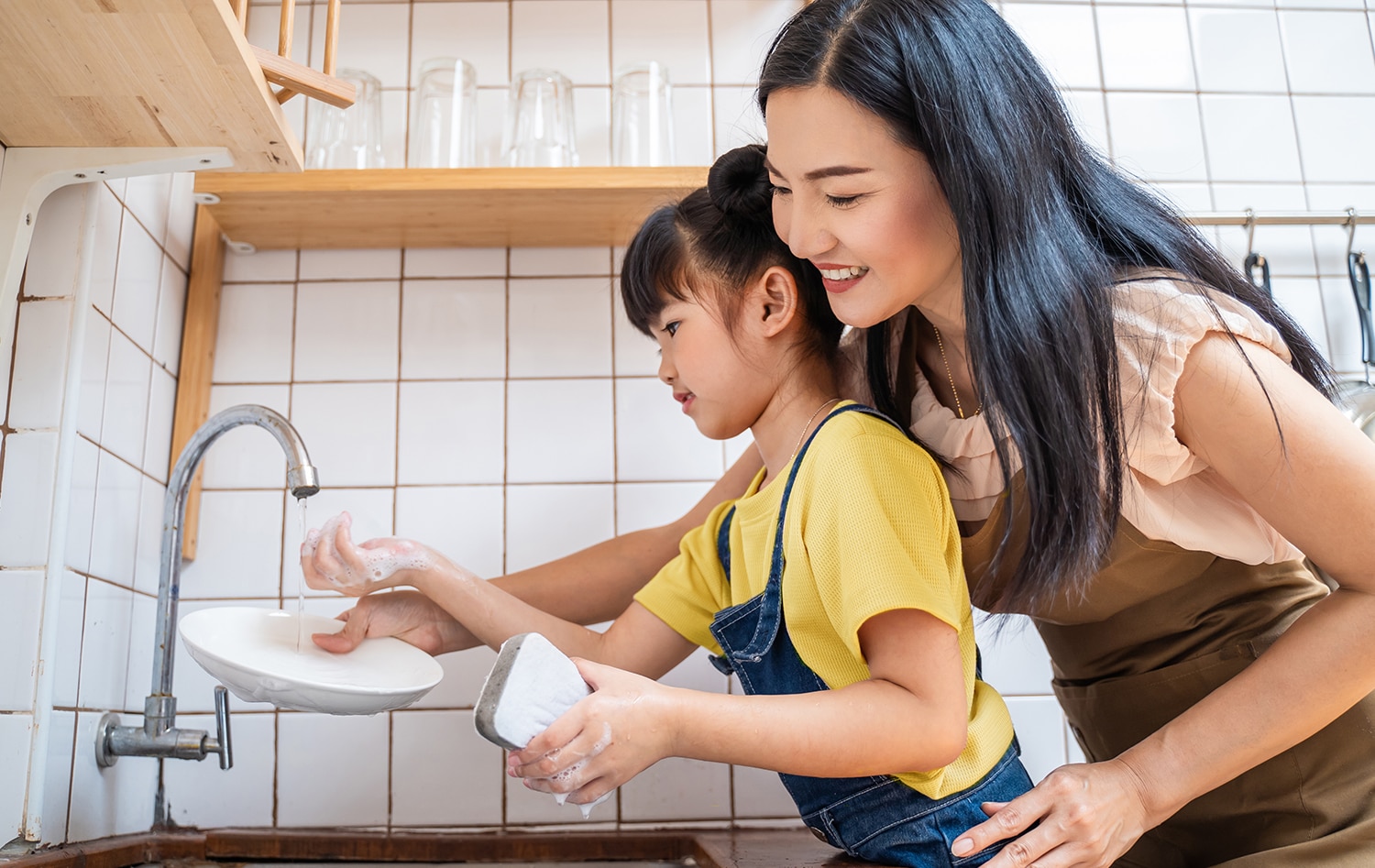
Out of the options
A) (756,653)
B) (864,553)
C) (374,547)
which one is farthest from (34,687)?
(864,553)

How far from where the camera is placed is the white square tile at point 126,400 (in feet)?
3.98

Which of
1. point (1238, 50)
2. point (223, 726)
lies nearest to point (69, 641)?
point (223, 726)

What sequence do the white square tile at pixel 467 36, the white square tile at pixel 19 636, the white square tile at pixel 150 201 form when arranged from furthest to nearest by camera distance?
the white square tile at pixel 467 36 < the white square tile at pixel 150 201 < the white square tile at pixel 19 636

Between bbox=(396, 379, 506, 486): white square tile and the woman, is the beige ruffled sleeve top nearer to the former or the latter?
the woman

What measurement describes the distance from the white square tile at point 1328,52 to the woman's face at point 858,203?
3.94 feet

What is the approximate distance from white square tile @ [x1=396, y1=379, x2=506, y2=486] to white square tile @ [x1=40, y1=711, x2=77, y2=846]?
0.52m

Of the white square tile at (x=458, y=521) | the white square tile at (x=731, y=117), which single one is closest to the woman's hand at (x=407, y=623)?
the white square tile at (x=458, y=521)

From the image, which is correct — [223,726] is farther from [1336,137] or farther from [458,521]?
[1336,137]

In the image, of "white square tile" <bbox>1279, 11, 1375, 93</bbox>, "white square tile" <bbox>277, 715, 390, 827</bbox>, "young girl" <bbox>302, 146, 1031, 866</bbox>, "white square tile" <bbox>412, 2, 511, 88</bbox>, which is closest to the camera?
"young girl" <bbox>302, 146, 1031, 866</bbox>

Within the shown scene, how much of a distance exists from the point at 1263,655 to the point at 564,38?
1286 millimetres

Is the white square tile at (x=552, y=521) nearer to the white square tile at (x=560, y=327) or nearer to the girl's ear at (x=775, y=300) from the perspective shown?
the white square tile at (x=560, y=327)

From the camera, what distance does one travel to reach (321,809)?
4.53 feet

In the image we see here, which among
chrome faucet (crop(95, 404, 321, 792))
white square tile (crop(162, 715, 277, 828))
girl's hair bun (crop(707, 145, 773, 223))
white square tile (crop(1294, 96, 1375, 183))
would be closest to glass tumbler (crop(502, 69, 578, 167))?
girl's hair bun (crop(707, 145, 773, 223))

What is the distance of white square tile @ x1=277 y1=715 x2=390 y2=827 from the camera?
138 centimetres
